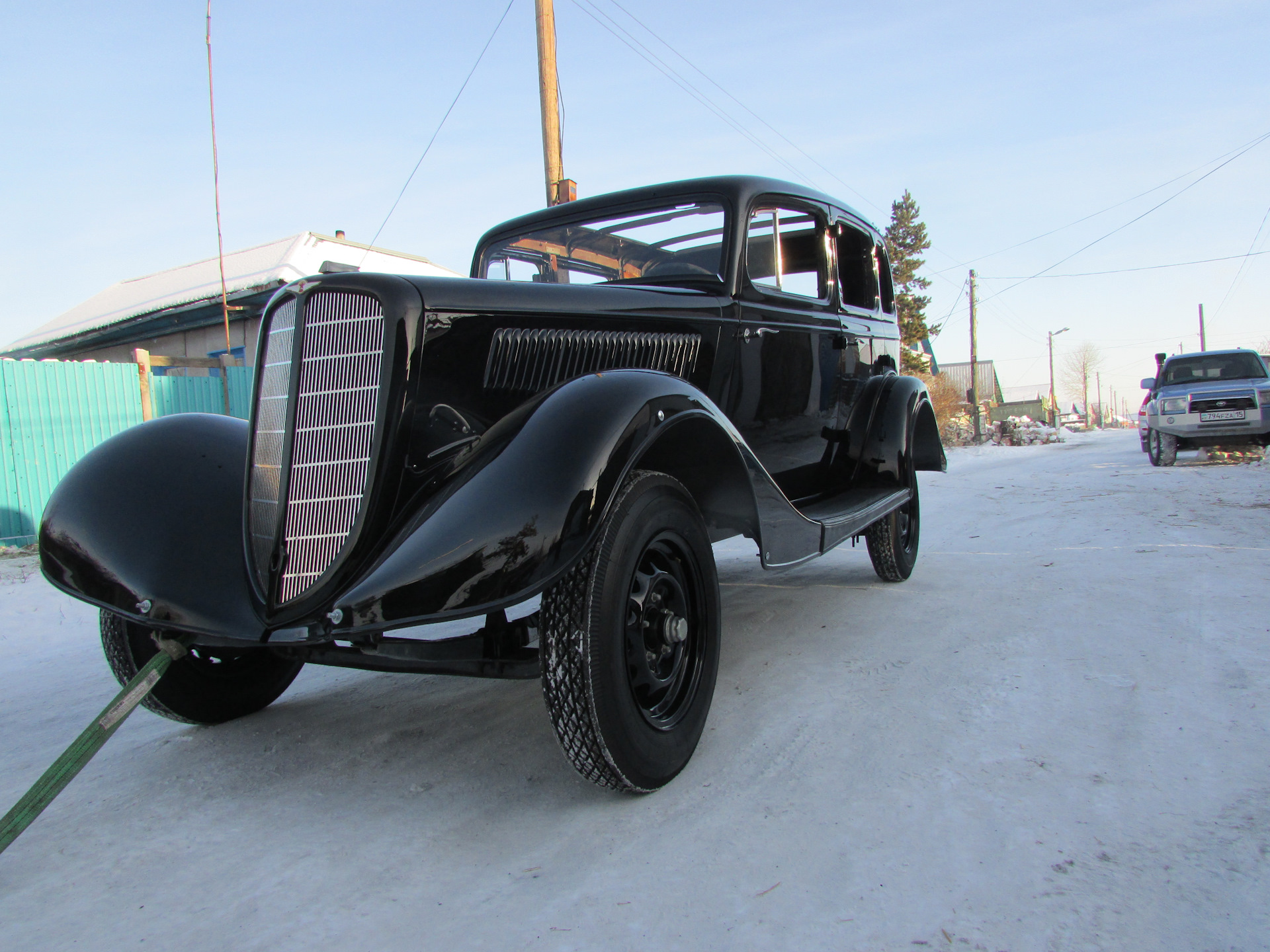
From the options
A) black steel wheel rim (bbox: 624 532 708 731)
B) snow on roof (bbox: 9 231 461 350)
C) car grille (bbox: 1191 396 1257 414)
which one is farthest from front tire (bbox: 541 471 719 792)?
car grille (bbox: 1191 396 1257 414)

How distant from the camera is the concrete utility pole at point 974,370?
21906mm

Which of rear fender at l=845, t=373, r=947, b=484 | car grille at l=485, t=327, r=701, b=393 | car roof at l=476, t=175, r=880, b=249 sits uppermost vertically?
car roof at l=476, t=175, r=880, b=249

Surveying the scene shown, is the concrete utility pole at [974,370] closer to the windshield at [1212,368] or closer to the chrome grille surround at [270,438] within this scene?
the windshield at [1212,368]

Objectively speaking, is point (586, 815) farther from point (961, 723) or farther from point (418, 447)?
point (961, 723)

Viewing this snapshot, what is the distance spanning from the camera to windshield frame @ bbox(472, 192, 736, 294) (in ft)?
10.4

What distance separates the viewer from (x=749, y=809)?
1919mm

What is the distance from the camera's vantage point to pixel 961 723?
235cm

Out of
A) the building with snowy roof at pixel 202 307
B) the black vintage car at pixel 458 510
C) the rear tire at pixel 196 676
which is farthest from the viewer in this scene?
the building with snowy roof at pixel 202 307

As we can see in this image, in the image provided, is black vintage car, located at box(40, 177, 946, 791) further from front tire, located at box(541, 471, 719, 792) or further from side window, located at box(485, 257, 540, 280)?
side window, located at box(485, 257, 540, 280)

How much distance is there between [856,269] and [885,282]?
0.59 metres

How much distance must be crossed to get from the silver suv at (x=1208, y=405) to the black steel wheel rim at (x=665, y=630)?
1148cm

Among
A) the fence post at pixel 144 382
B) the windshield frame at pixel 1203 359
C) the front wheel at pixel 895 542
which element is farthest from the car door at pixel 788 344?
the windshield frame at pixel 1203 359

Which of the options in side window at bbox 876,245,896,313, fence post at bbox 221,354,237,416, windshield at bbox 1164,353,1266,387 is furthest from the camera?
windshield at bbox 1164,353,1266,387

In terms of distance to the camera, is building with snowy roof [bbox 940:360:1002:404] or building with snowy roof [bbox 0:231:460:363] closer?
building with snowy roof [bbox 0:231:460:363]
